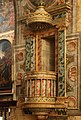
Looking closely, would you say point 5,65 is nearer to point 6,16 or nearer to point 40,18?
point 6,16

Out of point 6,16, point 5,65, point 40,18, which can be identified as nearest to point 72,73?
point 40,18

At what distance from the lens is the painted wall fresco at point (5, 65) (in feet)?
40.8

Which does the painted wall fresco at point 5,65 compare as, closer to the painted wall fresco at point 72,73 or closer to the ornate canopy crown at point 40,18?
the ornate canopy crown at point 40,18

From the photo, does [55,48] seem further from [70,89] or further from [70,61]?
[70,89]

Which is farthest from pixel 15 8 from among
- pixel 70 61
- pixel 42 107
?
pixel 42 107

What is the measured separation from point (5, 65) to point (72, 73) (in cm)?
348

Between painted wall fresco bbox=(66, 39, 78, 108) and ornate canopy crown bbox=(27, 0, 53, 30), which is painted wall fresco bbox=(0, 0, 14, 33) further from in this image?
painted wall fresco bbox=(66, 39, 78, 108)

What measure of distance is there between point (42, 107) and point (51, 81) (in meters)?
0.88

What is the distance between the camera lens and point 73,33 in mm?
10250

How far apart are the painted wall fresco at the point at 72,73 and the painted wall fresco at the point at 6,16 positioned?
326 centimetres

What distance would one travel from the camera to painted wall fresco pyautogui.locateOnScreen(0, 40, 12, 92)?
12422 mm

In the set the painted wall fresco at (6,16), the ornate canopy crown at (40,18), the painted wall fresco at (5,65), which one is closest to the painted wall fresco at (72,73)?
the ornate canopy crown at (40,18)

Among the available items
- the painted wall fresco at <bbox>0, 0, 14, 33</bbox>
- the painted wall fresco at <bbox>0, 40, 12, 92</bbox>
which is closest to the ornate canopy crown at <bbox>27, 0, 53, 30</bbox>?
the painted wall fresco at <bbox>0, 0, 14, 33</bbox>

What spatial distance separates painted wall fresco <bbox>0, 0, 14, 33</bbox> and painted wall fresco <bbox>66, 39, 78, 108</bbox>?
326 centimetres
